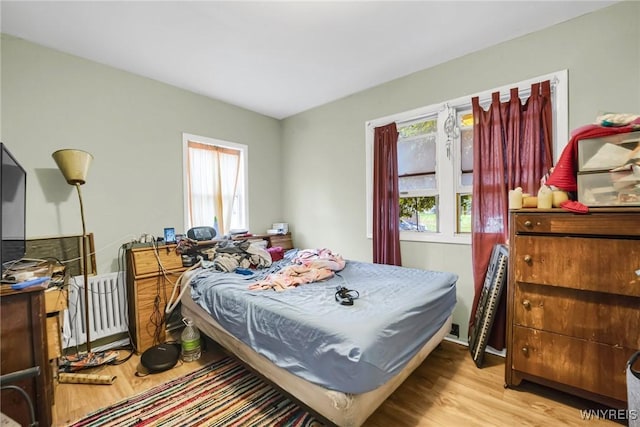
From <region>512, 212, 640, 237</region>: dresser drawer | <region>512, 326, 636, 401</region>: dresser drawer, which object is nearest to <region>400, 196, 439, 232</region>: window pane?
<region>512, 212, 640, 237</region>: dresser drawer

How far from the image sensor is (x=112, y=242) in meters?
2.58

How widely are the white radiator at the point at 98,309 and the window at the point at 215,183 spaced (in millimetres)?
907

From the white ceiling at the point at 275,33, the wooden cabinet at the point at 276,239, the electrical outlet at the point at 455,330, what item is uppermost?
the white ceiling at the point at 275,33

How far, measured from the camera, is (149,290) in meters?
2.46

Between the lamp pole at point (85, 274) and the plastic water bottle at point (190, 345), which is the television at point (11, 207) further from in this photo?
the plastic water bottle at point (190, 345)

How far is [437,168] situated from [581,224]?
4.31ft

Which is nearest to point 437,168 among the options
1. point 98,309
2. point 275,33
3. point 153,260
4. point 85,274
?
point 275,33

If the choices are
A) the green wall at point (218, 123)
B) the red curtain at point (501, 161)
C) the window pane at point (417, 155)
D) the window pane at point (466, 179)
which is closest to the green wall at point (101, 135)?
the green wall at point (218, 123)

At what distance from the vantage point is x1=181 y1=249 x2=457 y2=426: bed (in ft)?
4.14

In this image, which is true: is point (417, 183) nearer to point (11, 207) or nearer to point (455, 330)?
point (455, 330)

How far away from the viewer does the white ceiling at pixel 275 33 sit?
73.4 inches

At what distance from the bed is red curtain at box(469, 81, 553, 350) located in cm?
43

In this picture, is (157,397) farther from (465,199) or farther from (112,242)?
(465,199)

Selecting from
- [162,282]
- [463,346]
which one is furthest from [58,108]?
[463,346]
